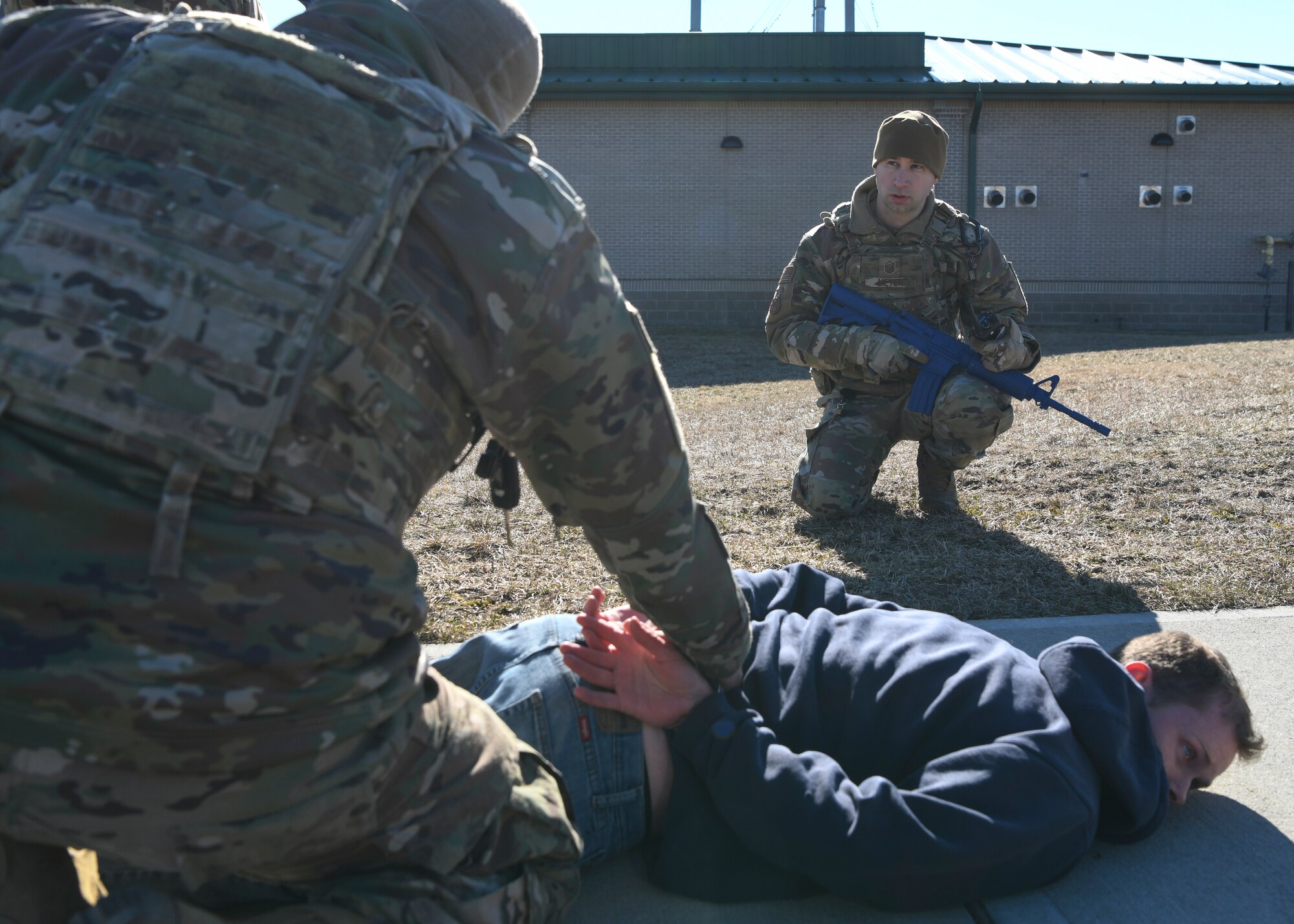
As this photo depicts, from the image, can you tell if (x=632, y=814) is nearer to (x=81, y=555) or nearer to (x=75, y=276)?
(x=81, y=555)

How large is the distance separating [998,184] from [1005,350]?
13877 millimetres

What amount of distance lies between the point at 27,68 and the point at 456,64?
603mm

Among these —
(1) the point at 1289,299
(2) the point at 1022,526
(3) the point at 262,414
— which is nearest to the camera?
(3) the point at 262,414

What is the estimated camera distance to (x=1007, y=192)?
17.8 meters

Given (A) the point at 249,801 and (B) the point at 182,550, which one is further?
(A) the point at 249,801

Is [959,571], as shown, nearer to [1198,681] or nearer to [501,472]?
[1198,681]

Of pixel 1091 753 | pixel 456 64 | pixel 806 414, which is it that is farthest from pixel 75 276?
pixel 806 414

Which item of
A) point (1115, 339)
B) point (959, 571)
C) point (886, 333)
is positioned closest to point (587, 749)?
point (959, 571)

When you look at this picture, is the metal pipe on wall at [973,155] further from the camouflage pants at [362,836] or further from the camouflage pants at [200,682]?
the camouflage pants at [200,682]

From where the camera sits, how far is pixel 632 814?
85.6 inches

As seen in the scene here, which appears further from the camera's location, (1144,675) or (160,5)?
(160,5)

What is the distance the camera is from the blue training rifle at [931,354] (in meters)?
5.23

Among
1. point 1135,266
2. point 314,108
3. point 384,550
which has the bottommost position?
point 1135,266

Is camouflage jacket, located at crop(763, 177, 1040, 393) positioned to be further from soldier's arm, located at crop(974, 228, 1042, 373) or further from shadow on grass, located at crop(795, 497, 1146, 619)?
shadow on grass, located at crop(795, 497, 1146, 619)
